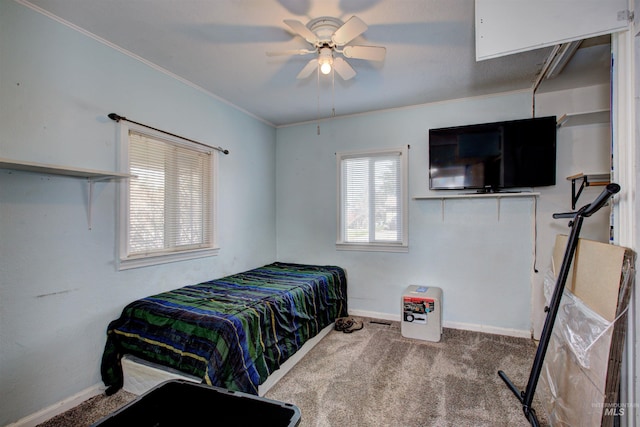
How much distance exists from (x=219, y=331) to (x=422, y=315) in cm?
205

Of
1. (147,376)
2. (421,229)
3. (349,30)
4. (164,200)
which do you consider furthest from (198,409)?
(421,229)

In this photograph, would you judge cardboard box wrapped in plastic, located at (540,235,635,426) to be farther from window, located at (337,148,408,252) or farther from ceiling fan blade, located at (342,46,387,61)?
window, located at (337,148,408,252)

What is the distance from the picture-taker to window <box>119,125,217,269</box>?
2.33 m

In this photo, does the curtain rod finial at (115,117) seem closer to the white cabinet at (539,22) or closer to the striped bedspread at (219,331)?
the striped bedspread at (219,331)

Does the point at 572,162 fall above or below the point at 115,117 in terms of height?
below

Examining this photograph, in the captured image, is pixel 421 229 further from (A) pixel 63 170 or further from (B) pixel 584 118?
(A) pixel 63 170

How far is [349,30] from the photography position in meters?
1.77

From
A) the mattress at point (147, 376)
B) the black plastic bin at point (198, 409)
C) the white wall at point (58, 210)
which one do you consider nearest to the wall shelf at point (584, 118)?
the black plastic bin at point (198, 409)

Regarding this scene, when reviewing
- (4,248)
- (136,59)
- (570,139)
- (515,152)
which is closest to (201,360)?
(4,248)

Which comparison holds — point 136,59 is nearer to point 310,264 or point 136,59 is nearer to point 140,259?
point 140,259

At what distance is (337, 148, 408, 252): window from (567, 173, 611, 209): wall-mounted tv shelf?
1.55 m

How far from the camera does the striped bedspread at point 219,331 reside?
1838 millimetres

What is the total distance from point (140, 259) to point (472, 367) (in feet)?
9.58

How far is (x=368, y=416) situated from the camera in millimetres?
1858
